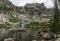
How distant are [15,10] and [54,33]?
38.0 inches

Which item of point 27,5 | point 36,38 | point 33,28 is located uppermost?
point 27,5

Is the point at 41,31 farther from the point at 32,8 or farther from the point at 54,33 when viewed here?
the point at 32,8

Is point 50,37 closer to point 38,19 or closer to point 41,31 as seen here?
point 41,31

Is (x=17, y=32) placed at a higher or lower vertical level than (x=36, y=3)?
lower

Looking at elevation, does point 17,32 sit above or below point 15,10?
below

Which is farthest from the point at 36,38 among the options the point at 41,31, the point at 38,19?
the point at 38,19

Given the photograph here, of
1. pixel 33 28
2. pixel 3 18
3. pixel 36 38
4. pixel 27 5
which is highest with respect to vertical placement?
pixel 27 5

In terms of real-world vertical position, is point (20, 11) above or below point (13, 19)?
above

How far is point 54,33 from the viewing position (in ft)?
11.5

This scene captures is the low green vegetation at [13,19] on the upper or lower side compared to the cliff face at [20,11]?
lower

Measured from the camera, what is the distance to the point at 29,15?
3570mm

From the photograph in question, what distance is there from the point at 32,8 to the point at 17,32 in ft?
2.00

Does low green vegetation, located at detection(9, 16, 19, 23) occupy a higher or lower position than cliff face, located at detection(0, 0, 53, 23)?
lower

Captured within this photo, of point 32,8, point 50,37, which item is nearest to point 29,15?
point 32,8
